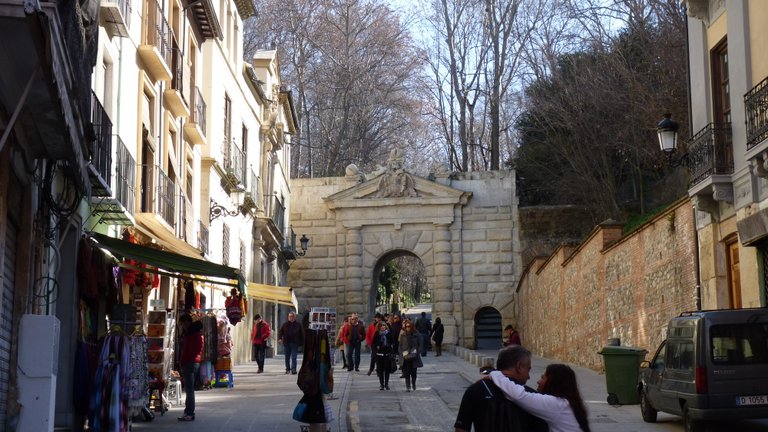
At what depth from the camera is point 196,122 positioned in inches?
934

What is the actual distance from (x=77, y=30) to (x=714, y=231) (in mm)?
11294

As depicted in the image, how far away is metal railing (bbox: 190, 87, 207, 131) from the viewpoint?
77.7 ft

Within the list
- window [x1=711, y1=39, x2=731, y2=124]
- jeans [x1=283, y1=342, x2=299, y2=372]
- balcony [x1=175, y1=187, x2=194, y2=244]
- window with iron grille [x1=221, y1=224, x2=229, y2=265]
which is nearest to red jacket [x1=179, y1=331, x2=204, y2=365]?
balcony [x1=175, y1=187, x2=194, y2=244]

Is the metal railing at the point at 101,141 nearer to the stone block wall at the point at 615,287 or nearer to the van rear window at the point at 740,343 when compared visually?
the van rear window at the point at 740,343

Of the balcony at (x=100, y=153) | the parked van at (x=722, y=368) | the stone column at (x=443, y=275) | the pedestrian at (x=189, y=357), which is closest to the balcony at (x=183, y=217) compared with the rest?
the pedestrian at (x=189, y=357)

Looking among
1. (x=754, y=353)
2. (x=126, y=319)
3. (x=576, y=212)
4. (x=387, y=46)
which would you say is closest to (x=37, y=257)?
(x=126, y=319)

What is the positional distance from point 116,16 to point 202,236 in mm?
9869

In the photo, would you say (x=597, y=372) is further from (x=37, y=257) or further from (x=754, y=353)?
(x=37, y=257)

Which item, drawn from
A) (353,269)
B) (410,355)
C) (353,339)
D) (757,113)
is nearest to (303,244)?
(353,269)

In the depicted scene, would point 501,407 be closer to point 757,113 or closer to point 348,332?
point 757,113

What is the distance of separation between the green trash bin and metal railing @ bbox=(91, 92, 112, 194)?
26.5 feet

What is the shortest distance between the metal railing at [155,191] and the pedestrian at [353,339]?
7356 millimetres

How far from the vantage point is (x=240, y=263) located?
104 ft

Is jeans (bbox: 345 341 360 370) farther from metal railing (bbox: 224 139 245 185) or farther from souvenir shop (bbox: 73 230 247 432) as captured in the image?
souvenir shop (bbox: 73 230 247 432)
